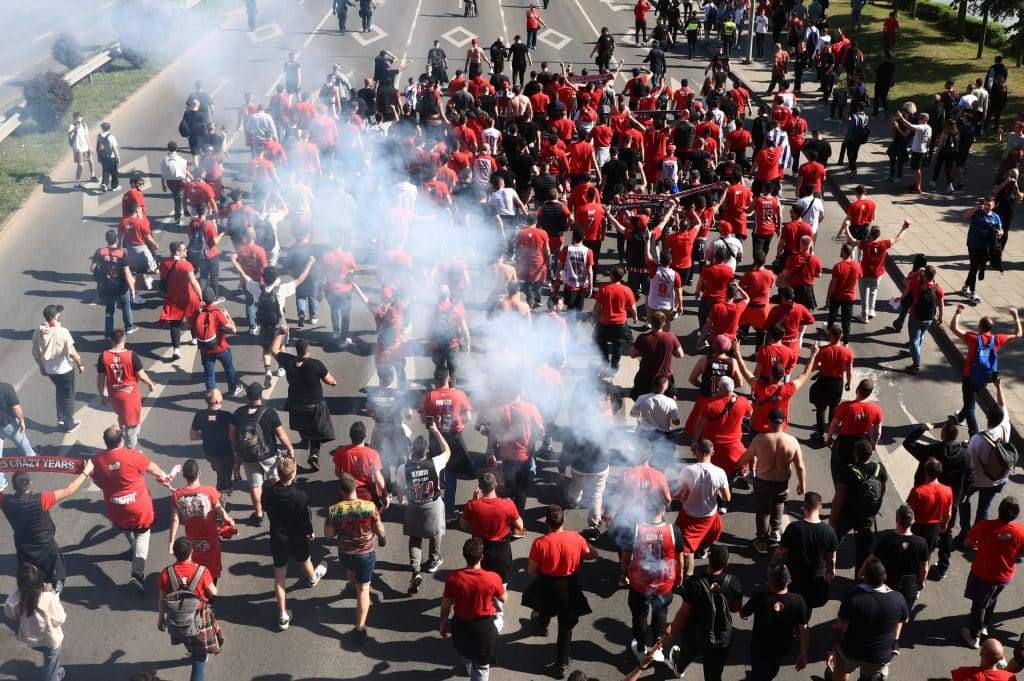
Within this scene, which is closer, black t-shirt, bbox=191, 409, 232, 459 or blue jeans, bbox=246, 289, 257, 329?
black t-shirt, bbox=191, 409, 232, 459

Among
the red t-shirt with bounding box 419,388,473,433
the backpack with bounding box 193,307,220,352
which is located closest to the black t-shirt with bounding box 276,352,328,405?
the red t-shirt with bounding box 419,388,473,433

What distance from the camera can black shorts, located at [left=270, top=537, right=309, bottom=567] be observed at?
29.5ft

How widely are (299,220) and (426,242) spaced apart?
2565 mm

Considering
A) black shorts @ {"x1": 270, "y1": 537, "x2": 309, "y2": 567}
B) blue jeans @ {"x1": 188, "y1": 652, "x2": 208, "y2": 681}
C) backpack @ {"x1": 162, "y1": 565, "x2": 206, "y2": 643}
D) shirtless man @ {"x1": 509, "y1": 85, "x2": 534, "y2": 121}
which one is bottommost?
blue jeans @ {"x1": 188, "y1": 652, "x2": 208, "y2": 681}

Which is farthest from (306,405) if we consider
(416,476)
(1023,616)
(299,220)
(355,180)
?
(355,180)

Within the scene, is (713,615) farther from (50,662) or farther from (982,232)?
(982,232)

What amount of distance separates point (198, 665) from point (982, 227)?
1314 centimetres

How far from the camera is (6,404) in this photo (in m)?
11.2

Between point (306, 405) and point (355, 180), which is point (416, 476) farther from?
point (355, 180)

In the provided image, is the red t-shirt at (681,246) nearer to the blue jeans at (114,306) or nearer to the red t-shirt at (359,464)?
the red t-shirt at (359,464)

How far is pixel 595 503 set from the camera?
10.3m

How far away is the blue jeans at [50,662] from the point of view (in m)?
8.27

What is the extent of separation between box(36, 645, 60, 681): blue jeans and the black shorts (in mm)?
1936

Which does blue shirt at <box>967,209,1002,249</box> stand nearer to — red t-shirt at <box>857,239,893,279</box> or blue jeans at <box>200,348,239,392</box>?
red t-shirt at <box>857,239,893,279</box>
